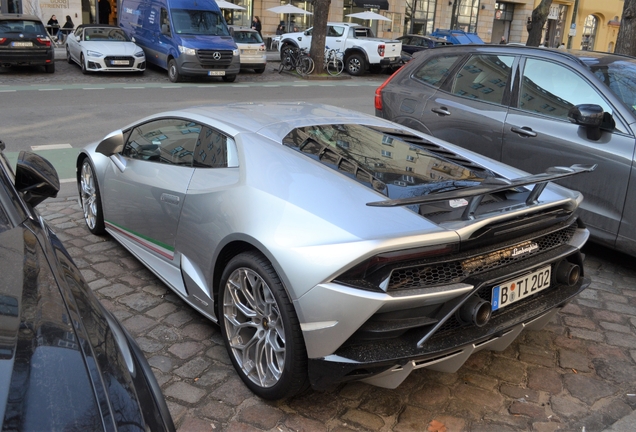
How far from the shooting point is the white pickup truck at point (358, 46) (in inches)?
923

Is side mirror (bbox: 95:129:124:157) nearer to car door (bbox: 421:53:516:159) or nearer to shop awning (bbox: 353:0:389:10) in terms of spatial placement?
car door (bbox: 421:53:516:159)

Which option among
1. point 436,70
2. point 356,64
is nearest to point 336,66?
point 356,64

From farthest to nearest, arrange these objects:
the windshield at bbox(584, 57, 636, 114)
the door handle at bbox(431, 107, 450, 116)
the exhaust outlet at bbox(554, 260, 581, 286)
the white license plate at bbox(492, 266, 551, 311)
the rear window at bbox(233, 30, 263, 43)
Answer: the rear window at bbox(233, 30, 263, 43), the door handle at bbox(431, 107, 450, 116), the windshield at bbox(584, 57, 636, 114), the exhaust outlet at bbox(554, 260, 581, 286), the white license plate at bbox(492, 266, 551, 311)

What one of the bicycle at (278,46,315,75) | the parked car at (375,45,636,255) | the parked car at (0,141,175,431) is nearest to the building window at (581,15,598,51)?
the bicycle at (278,46,315,75)

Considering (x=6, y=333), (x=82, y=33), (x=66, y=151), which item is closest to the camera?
(x=6, y=333)

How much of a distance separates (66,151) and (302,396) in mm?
6625

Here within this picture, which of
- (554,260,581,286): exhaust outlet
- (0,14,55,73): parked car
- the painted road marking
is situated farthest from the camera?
(0,14,55,73): parked car

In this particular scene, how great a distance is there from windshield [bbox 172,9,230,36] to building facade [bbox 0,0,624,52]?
12165 millimetres

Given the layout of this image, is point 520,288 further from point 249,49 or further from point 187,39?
point 249,49

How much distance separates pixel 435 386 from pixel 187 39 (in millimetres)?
16178

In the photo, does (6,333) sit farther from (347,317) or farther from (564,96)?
(564,96)

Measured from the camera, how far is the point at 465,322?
2.88 m

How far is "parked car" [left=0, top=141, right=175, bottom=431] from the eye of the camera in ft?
5.21

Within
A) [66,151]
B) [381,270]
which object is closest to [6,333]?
[381,270]
